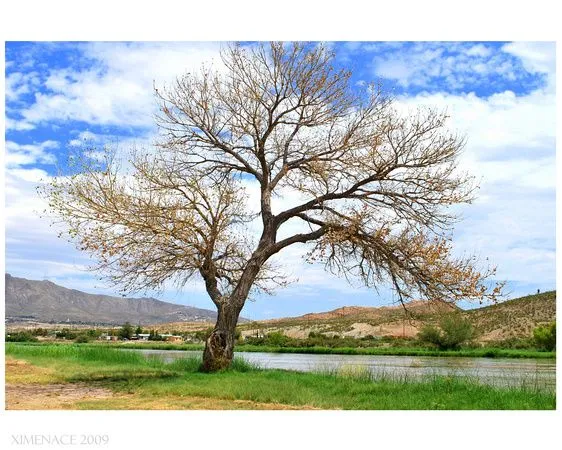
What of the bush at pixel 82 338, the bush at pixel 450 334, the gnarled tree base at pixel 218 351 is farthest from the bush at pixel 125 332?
the gnarled tree base at pixel 218 351

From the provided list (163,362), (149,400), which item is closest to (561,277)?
(149,400)

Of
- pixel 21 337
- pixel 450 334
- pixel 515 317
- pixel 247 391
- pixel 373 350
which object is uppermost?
pixel 515 317

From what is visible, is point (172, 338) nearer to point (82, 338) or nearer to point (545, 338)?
point (82, 338)

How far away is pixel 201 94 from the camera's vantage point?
1783 cm

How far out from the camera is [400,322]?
132ft

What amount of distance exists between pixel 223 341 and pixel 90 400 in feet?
17.4

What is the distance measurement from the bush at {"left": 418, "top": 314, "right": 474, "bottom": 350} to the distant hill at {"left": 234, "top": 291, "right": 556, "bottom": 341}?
3.84 metres

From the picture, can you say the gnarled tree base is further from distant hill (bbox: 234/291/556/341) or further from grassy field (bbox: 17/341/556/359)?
distant hill (bbox: 234/291/556/341)

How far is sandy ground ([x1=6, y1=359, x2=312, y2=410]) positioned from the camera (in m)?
12.3

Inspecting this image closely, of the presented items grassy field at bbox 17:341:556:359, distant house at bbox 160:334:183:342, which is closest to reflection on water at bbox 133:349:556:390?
grassy field at bbox 17:341:556:359

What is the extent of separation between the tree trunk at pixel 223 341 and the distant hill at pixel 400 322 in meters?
20.2

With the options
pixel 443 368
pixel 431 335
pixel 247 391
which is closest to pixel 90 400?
pixel 247 391

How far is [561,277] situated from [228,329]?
8.75m
